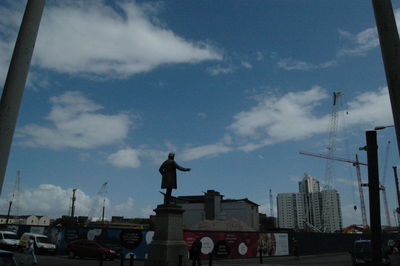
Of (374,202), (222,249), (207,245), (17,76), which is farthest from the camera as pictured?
(222,249)

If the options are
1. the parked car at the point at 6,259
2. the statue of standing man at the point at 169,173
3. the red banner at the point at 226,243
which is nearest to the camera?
the parked car at the point at 6,259

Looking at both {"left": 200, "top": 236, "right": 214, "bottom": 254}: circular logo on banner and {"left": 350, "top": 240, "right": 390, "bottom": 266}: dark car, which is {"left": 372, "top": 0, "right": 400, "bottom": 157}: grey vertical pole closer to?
{"left": 350, "top": 240, "right": 390, "bottom": 266}: dark car

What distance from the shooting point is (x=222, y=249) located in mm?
31422

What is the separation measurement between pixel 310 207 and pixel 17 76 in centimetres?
16131

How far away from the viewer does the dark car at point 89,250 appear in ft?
89.9

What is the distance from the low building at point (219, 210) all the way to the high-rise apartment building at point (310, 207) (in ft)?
246

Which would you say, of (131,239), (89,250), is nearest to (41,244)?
(89,250)

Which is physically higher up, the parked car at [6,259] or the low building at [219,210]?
the low building at [219,210]

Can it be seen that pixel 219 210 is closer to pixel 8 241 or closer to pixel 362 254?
pixel 8 241

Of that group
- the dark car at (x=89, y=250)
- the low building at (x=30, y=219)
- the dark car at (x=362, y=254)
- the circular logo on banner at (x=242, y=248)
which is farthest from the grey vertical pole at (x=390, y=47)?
the low building at (x=30, y=219)

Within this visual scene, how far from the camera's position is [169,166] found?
16469 millimetres

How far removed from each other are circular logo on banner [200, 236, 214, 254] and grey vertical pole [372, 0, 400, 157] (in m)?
28.0

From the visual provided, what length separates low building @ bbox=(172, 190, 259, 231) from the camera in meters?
72.1

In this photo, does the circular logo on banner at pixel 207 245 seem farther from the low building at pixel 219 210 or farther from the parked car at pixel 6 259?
the low building at pixel 219 210
